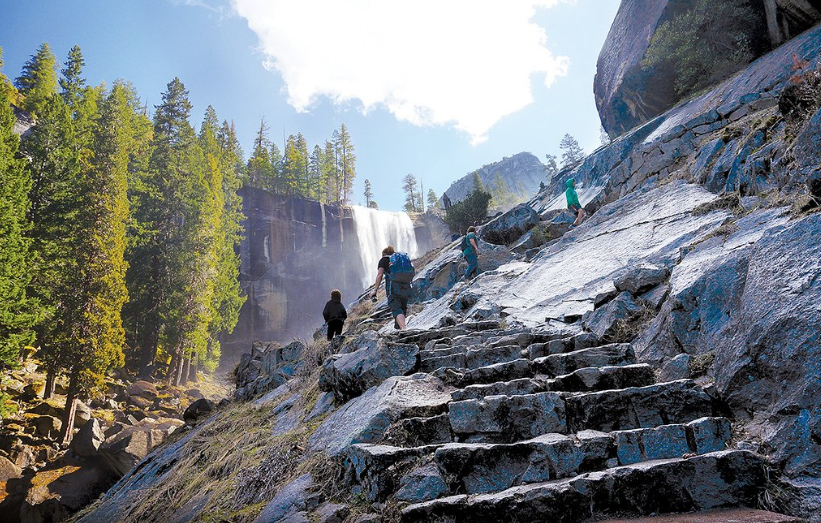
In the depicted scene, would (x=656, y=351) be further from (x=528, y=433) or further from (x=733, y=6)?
(x=733, y=6)

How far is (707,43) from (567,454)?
20697 millimetres

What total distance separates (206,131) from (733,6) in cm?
3558

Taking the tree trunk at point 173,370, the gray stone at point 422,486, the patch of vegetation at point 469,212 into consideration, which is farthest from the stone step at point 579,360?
the tree trunk at point 173,370

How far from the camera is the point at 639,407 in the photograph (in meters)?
3.13

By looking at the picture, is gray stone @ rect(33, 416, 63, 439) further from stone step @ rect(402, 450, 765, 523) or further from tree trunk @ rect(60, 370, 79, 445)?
stone step @ rect(402, 450, 765, 523)

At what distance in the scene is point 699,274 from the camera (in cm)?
397

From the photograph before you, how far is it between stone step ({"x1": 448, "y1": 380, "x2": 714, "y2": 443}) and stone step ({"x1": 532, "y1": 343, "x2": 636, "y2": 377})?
2.70 ft

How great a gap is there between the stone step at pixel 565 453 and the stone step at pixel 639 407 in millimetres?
265

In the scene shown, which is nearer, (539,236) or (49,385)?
(539,236)

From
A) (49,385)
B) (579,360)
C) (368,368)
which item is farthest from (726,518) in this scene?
(49,385)

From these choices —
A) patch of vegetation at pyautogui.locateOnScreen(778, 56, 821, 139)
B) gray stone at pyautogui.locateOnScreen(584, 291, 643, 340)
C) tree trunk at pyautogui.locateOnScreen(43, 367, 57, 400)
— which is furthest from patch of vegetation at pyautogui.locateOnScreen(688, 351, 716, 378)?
tree trunk at pyautogui.locateOnScreen(43, 367, 57, 400)

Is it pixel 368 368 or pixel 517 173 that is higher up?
pixel 517 173

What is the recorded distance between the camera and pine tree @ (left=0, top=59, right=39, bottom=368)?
476 inches

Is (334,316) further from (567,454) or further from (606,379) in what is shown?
(567,454)
